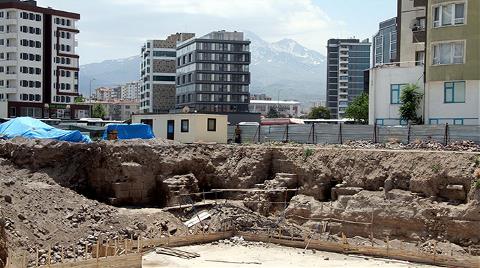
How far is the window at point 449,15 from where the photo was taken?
4550cm

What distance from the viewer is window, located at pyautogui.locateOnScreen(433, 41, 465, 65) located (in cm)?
4534

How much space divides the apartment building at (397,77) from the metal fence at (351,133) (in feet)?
16.4

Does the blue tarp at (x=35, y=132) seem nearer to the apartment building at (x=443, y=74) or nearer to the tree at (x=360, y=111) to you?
the apartment building at (x=443, y=74)

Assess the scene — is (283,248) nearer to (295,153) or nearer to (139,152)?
(295,153)

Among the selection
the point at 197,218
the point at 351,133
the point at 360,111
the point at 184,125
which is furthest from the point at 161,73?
the point at 197,218

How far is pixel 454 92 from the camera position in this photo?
4594 centimetres

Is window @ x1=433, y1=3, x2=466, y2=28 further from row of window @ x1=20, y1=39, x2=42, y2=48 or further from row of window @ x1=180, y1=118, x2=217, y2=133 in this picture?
row of window @ x1=20, y1=39, x2=42, y2=48

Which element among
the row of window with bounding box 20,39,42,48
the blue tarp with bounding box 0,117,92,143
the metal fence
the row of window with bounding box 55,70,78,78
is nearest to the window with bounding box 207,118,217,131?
the metal fence

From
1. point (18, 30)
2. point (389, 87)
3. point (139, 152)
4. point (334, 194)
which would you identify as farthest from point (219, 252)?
point (18, 30)

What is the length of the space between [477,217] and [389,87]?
19407mm

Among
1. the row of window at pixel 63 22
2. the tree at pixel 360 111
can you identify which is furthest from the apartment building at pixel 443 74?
the row of window at pixel 63 22

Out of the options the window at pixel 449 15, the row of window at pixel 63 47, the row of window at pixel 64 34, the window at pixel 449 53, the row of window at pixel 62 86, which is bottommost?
the row of window at pixel 62 86

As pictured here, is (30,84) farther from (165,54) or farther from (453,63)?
(165,54)

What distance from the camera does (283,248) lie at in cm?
3534
